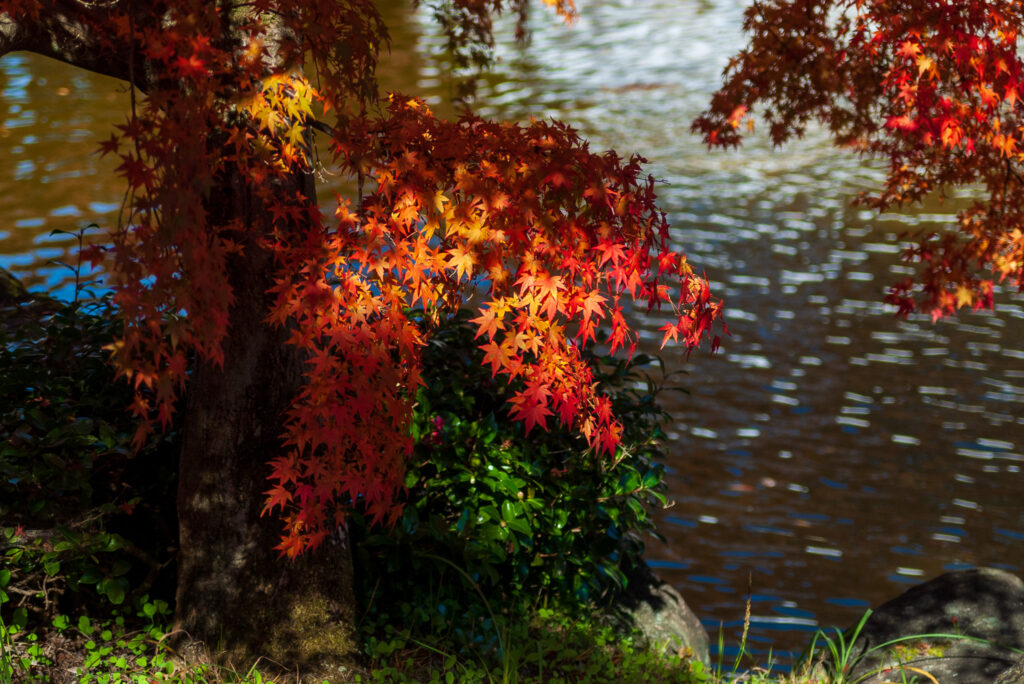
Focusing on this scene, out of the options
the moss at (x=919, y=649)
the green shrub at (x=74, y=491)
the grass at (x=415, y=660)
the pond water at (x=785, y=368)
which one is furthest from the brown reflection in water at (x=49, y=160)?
the moss at (x=919, y=649)

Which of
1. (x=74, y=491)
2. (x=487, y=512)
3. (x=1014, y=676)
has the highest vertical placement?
(x=74, y=491)

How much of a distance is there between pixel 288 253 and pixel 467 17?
10.2ft

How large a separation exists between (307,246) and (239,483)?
1.06m

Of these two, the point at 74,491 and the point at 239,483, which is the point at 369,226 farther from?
the point at 74,491

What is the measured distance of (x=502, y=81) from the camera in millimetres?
17766

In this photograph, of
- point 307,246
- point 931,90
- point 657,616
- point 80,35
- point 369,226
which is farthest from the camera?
point 657,616

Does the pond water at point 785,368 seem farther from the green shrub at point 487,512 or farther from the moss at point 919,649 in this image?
the green shrub at point 487,512

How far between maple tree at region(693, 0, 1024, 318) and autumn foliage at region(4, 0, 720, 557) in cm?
245

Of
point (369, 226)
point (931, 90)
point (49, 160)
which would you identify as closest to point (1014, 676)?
point (369, 226)

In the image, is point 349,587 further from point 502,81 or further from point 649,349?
point 502,81

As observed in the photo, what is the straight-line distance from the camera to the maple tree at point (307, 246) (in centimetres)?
291

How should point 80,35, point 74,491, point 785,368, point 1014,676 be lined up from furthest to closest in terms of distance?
point 785,368
point 74,491
point 80,35
point 1014,676

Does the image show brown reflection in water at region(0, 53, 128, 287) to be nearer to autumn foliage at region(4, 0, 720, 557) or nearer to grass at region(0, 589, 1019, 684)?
grass at region(0, 589, 1019, 684)

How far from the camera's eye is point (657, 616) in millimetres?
5312
